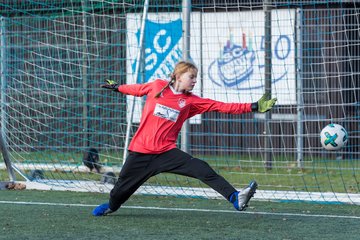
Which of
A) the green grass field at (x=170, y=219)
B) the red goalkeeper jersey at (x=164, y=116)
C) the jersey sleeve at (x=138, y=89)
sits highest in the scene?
the jersey sleeve at (x=138, y=89)

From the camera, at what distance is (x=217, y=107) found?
7789mm

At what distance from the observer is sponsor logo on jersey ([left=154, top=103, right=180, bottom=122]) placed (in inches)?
309

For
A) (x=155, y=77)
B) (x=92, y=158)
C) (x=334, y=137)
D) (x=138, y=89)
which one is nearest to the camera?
(x=138, y=89)

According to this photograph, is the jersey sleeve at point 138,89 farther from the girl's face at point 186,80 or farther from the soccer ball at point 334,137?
the soccer ball at point 334,137

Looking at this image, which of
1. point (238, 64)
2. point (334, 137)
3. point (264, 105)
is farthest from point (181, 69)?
point (238, 64)

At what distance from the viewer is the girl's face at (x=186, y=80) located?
307 inches

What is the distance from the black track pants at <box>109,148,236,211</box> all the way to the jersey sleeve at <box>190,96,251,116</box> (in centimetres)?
43

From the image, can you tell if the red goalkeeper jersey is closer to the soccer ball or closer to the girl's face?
the girl's face

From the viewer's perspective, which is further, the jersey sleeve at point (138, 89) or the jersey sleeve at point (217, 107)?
the jersey sleeve at point (138, 89)

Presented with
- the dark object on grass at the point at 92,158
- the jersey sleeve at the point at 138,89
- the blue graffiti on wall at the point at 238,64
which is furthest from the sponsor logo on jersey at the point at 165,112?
the blue graffiti on wall at the point at 238,64

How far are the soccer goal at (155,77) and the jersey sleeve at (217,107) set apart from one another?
9.00 ft

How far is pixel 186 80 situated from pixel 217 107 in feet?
1.21

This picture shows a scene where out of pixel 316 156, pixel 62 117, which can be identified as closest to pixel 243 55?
pixel 316 156

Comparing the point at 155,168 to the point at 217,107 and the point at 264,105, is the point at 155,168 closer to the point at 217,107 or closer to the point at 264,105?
the point at 217,107
